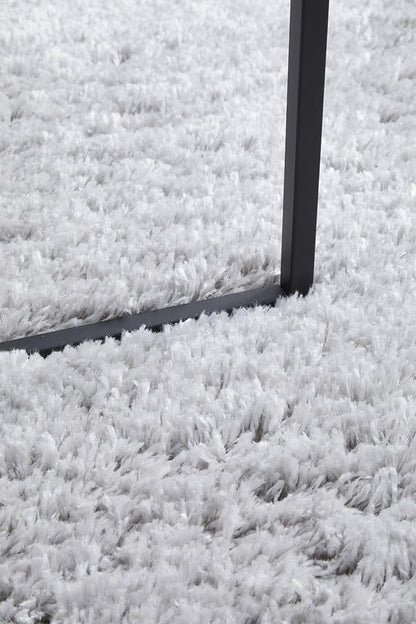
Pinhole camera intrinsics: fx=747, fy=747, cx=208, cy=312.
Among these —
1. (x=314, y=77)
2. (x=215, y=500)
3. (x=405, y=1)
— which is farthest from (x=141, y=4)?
(x=215, y=500)

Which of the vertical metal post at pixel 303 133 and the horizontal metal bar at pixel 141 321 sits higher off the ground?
the vertical metal post at pixel 303 133

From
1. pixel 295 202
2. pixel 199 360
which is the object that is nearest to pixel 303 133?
pixel 295 202

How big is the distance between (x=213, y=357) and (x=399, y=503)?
0.96ft

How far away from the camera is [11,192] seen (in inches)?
51.7

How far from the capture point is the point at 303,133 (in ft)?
2.94

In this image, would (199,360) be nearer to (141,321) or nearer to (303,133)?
(141,321)

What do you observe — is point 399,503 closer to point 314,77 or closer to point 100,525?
point 100,525

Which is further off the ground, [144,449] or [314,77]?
[314,77]

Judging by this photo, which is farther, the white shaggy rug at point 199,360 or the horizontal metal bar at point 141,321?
the horizontal metal bar at point 141,321

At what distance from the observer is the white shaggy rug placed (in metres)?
0.63

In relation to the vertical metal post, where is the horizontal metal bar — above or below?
below

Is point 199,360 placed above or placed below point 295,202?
below

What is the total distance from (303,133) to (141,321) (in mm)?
311

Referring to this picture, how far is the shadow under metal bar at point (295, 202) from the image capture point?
33.2 inches
